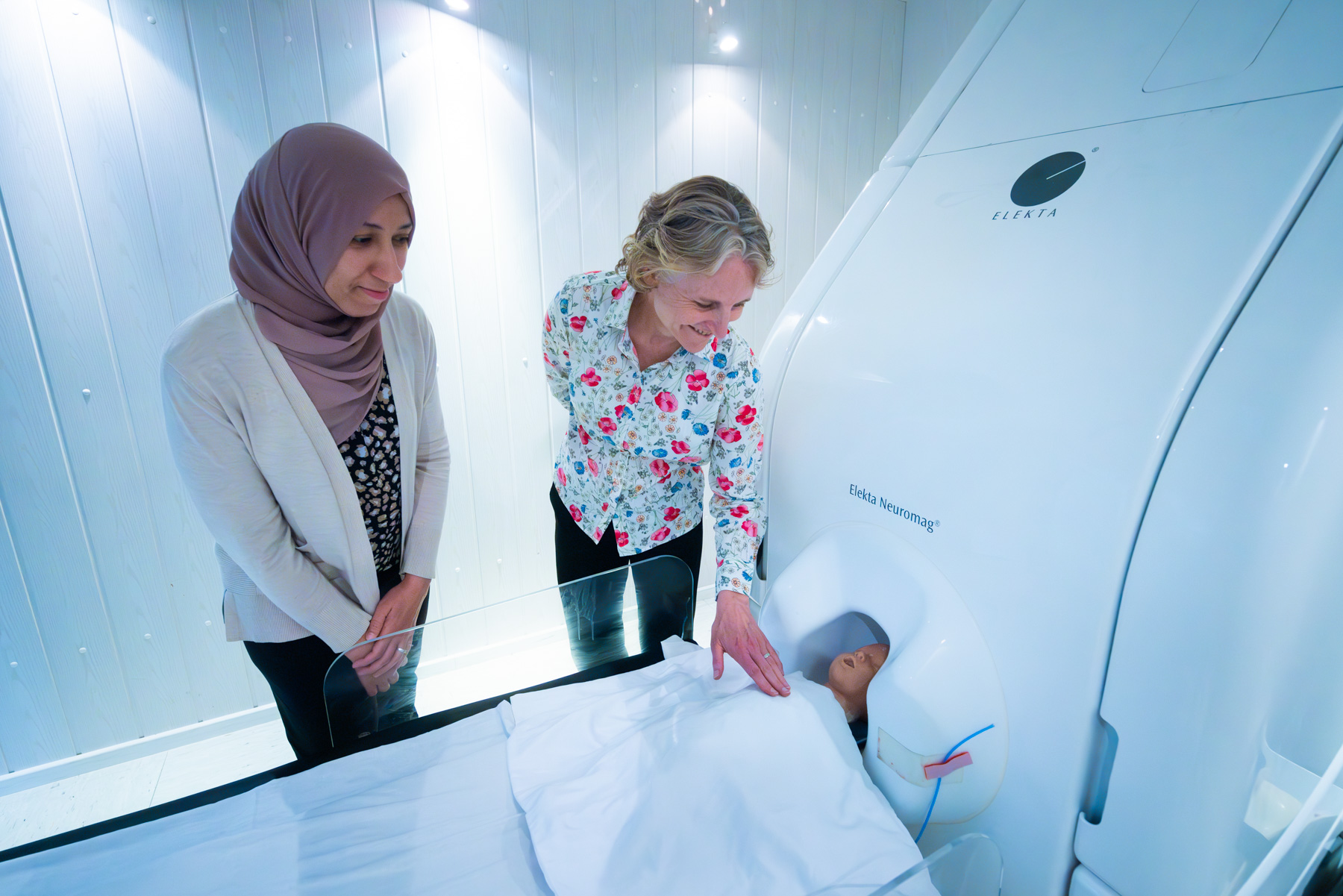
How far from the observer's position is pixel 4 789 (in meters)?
1.69

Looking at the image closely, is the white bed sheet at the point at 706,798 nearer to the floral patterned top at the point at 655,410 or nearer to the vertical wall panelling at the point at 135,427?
the floral patterned top at the point at 655,410

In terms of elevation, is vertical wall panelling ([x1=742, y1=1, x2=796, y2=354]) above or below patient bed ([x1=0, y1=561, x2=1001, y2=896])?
above

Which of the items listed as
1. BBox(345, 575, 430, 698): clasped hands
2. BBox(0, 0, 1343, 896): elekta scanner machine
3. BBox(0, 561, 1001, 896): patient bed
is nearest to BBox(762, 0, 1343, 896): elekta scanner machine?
BBox(0, 0, 1343, 896): elekta scanner machine

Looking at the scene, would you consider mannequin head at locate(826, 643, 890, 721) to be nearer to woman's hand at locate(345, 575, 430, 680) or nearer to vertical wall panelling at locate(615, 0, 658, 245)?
woman's hand at locate(345, 575, 430, 680)

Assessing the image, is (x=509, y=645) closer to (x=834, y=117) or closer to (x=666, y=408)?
(x=666, y=408)

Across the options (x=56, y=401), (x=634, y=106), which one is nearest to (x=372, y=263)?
(x=56, y=401)

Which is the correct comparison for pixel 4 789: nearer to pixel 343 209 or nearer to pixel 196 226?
pixel 196 226

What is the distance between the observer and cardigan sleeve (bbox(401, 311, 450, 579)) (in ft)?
3.97

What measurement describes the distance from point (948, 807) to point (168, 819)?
1.02 meters

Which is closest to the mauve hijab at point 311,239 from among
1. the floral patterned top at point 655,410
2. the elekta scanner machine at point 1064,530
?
the floral patterned top at point 655,410

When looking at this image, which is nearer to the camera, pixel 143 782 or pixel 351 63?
pixel 351 63

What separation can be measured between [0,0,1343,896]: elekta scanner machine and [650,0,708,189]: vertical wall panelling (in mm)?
1127

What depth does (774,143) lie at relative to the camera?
2.16m

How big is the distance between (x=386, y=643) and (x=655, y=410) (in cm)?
59
